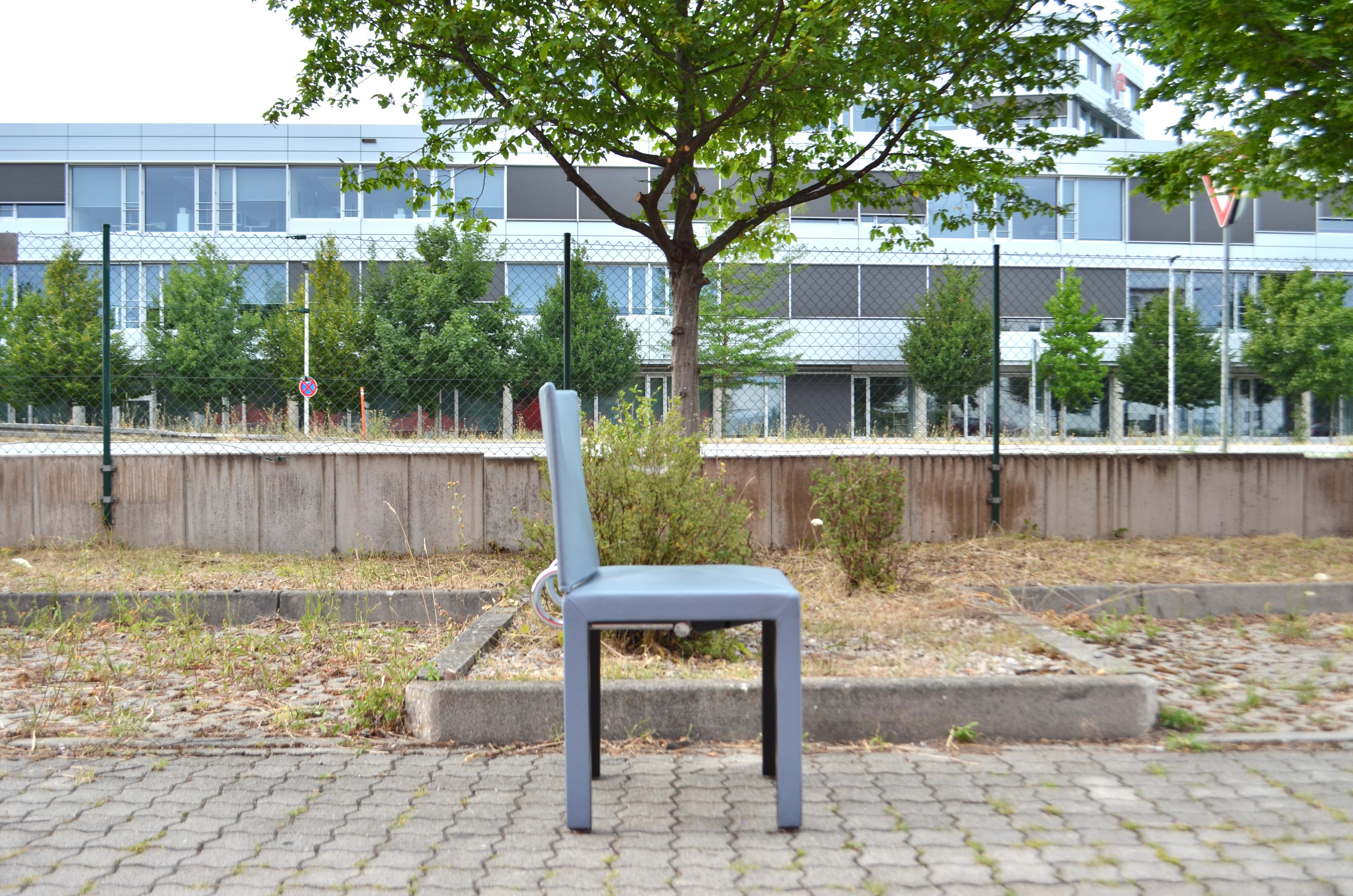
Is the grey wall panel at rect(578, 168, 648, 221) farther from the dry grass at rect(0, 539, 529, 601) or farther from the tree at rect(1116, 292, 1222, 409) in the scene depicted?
the dry grass at rect(0, 539, 529, 601)

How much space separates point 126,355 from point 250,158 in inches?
1150

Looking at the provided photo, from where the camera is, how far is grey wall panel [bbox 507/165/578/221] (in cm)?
3266

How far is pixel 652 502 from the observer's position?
4.75m

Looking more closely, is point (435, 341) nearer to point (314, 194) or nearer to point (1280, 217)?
point (314, 194)

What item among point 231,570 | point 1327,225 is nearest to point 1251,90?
point 231,570

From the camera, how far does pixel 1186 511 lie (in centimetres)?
806

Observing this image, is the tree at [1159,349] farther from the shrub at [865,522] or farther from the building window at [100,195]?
the building window at [100,195]

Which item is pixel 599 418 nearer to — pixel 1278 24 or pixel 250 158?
pixel 1278 24

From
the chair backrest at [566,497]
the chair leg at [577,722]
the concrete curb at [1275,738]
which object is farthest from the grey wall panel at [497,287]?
the concrete curb at [1275,738]

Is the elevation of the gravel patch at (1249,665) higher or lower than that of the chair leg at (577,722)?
lower

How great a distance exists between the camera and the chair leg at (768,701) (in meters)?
2.94

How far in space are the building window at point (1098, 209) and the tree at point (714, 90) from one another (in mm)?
29147

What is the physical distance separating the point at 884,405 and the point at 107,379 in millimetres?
6695

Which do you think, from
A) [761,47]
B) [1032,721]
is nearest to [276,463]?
[761,47]
